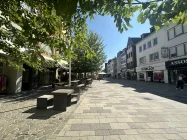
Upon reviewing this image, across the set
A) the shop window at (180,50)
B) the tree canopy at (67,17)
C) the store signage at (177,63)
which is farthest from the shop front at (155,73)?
the tree canopy at (67,17)

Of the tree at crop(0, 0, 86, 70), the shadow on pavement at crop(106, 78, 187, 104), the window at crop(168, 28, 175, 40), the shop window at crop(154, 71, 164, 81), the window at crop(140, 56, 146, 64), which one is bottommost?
the shadow on pavement at crop(106, 78, 187, 104)

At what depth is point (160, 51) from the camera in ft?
83.1

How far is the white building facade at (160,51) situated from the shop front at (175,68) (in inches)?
15.0

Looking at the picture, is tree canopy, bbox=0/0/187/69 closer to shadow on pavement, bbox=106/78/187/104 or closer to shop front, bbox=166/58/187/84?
shadow on pavement, bbox=106/78/187/104

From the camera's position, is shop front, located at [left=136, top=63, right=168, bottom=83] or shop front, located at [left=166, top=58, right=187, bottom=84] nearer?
shop front, located at [left=166, top=58, right=187, bottom=84]

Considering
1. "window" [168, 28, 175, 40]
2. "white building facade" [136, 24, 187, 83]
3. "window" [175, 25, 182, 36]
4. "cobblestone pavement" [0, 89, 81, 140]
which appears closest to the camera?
"cobblestone pavement" [0, 89, 81, 140]

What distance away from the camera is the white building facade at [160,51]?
20.6m

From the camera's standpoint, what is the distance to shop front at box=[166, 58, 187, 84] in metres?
19.0

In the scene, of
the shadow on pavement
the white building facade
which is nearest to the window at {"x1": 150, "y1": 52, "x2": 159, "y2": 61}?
the white building facade

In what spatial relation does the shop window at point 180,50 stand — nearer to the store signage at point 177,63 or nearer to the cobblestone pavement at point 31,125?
the store signage at point 177,63

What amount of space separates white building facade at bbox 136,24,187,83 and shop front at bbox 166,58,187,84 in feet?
1.25

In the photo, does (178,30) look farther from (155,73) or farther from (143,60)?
(143,60)

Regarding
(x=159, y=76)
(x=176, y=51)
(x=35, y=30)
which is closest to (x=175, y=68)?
(x=176, y=51)

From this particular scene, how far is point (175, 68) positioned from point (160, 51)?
18.6 ft
